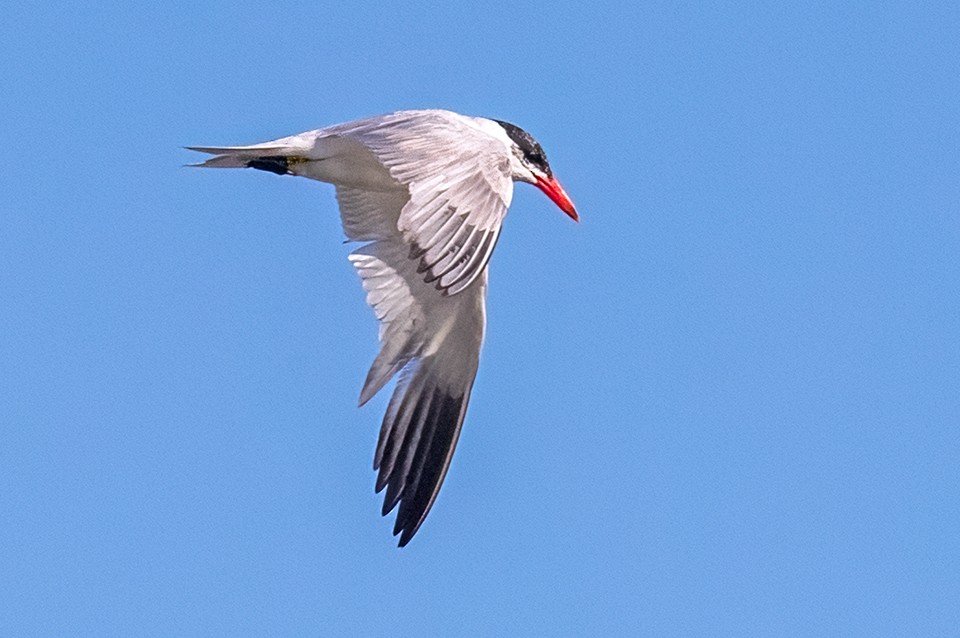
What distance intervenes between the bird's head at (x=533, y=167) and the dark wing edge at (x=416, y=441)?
116 centimetres

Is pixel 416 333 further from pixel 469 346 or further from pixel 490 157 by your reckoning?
pixel 490 157

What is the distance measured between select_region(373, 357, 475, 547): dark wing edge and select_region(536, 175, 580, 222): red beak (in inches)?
44.4

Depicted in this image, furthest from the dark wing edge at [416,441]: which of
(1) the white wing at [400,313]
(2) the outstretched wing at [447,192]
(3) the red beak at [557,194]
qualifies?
(2) the outstretched wing at [447,192]

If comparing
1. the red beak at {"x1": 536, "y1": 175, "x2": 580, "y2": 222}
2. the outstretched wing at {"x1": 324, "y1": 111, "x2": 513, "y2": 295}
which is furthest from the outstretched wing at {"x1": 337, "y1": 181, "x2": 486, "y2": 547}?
the outstretched wing at {"x1": 324, "y1": 111, "x2": 513, "y2": 295}

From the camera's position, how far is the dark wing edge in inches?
385

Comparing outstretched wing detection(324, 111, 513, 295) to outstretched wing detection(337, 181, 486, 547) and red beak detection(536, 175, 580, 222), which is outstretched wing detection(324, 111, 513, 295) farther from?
outstretched wing detection(337, 181, 486, 547)

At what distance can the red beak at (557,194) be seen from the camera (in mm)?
9938

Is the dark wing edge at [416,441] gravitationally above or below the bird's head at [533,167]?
below

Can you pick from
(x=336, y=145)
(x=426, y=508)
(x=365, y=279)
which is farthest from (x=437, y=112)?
(x=426, y=508)

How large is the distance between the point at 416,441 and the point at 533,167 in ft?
5.45

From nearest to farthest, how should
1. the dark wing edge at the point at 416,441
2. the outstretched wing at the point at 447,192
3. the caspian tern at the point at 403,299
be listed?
the outstretched wing at the point at 447,192
the caspian tern at the point at 403,299
the dark wing edge at the point at 416,441

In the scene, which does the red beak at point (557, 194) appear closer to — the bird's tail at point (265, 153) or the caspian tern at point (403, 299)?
the caspian tern at point (403, 299)

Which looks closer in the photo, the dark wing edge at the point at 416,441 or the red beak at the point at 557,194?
the dark wing edge at the point at 416,441

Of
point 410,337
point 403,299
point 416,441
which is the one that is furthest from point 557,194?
point 416,441
